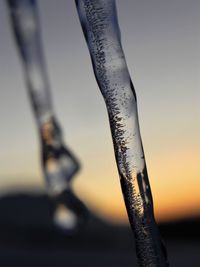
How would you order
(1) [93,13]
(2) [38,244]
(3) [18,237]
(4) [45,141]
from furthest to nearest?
(3) [18,237] < (2) [38,244] < (4) [45,141] < (1) [93,13]

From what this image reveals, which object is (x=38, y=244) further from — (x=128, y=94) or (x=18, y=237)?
(x=128, y=94)

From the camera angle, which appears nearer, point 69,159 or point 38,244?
point 69,159

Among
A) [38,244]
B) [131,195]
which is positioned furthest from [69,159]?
[38,244]

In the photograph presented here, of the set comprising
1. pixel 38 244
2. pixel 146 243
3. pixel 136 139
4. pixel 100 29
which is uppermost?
pixel 100 29

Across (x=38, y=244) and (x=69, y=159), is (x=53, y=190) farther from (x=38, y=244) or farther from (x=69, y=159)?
(x=38, y=244)

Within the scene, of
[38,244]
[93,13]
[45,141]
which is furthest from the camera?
[38,244]

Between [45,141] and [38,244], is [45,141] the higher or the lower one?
the higher one

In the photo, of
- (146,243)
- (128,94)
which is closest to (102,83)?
(128,94)
